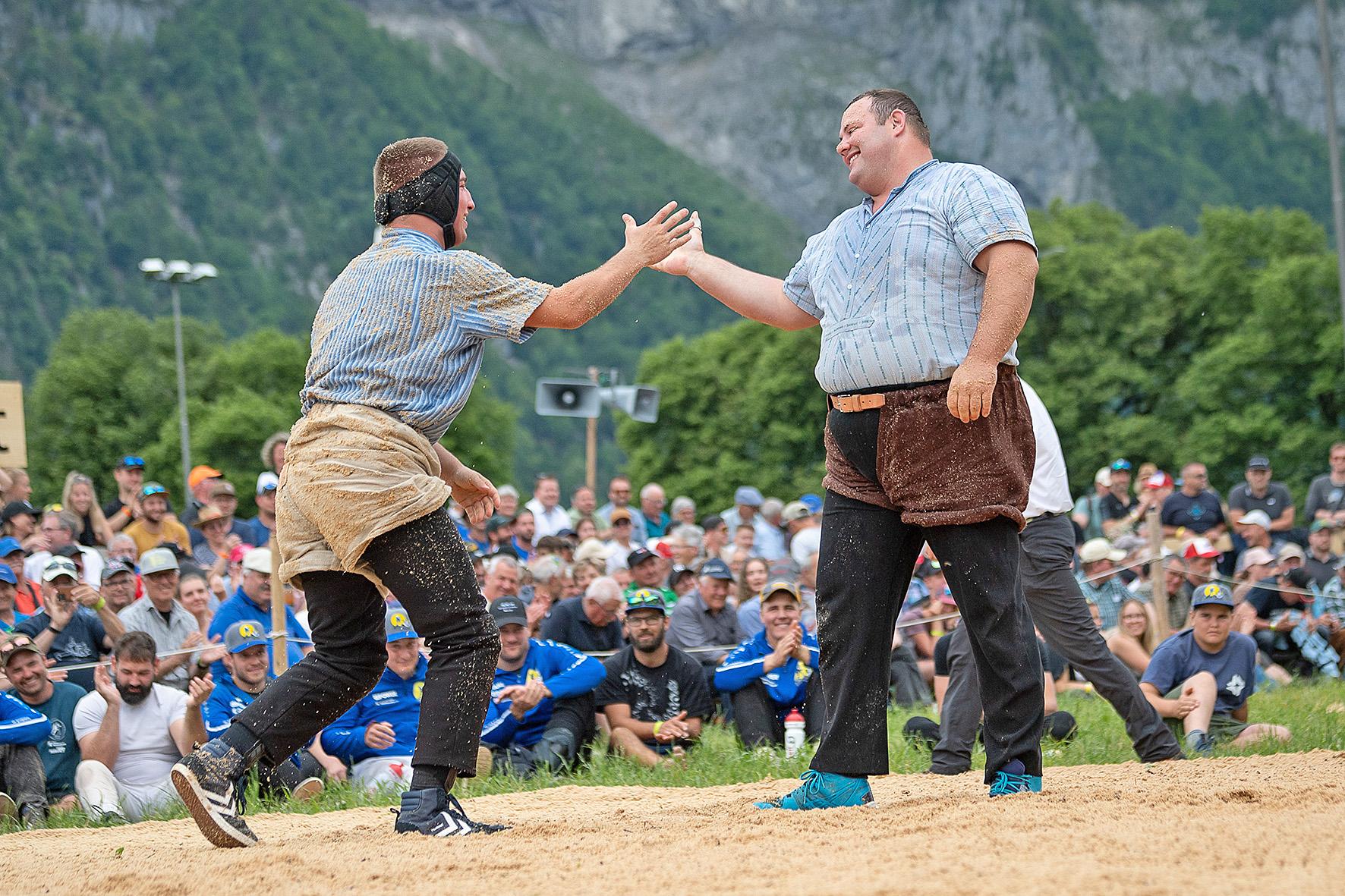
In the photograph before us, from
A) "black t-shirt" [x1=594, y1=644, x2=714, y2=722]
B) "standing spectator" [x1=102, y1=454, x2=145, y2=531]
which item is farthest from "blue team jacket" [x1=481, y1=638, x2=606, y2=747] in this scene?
"standing spectator" [x1=102, y1=454, x2=145, y2=531]

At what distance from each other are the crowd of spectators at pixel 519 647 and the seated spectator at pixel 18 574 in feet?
0.06

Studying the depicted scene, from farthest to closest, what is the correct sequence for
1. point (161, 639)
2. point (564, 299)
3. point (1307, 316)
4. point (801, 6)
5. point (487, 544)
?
point (801, 6) < point (1307, 316) < point (487, 544) < point (161, 639) < point (564, 299)

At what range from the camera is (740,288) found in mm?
5586

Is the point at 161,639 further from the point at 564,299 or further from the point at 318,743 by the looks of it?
the point at 564,299

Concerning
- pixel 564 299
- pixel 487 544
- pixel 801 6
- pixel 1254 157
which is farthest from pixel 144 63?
pixel 564 299

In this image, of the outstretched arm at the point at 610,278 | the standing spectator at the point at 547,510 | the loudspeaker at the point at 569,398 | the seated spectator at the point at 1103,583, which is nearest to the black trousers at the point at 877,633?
the outstretched arm at the point at 610,278

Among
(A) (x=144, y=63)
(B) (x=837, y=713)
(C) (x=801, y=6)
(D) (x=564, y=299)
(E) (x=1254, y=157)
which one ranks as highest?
(C) (x=801, y=6)

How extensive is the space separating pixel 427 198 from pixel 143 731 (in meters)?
4.62

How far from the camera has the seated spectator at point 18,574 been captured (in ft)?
33.5

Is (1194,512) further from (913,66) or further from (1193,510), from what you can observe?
(913,66)

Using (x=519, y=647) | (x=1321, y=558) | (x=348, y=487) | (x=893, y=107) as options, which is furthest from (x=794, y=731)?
(x=1321, y=558)

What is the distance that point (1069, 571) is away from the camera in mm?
6965

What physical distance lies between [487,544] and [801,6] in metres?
178

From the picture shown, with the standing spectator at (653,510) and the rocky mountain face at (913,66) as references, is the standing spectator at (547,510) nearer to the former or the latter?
the standing spectator at (653,510)
